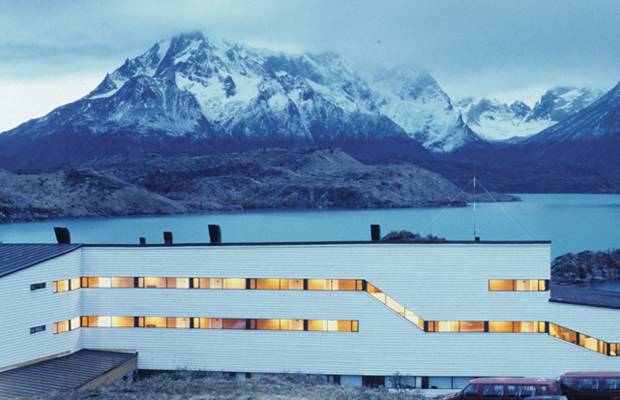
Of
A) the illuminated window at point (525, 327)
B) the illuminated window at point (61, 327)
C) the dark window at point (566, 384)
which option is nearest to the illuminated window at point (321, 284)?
the illuminated window at point (525, 327)

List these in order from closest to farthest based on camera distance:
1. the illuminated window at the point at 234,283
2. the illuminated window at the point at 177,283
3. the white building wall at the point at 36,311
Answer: the white building wall at the point at 36,311, the illuminated window at the point at 234,283, the illuminated window at the point at 177,283

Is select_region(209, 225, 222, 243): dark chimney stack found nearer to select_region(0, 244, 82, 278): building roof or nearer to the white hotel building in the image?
the white hotel building

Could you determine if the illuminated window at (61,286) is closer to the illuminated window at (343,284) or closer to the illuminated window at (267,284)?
the illuminated window at (267,284)

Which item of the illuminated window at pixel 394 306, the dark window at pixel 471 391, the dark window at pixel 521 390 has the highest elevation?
the illuminated window at pixel 394 306

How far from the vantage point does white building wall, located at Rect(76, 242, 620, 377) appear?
30703 mm

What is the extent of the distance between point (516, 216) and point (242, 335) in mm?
159946

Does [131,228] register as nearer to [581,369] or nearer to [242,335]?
[242,335]

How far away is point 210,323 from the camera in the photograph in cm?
3266

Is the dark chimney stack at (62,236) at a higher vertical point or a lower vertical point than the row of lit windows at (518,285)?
higher

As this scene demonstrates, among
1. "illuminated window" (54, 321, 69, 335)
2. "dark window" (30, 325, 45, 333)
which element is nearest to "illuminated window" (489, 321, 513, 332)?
"illuminated window" (54, 321, 69, 335)

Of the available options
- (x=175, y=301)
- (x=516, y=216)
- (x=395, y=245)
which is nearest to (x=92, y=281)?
(x=175, y=301)

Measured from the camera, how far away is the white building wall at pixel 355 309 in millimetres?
30703

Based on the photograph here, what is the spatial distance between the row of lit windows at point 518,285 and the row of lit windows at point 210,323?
7.58 m

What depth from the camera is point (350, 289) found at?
104ft
